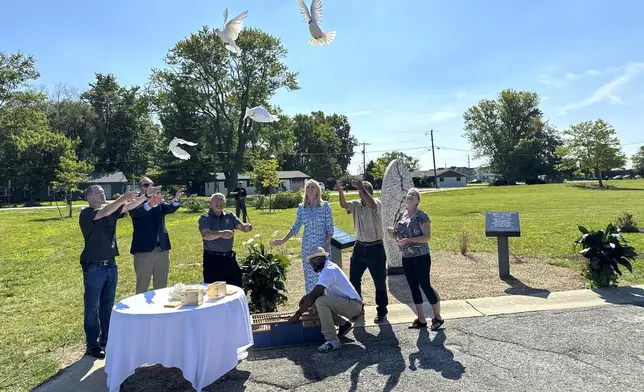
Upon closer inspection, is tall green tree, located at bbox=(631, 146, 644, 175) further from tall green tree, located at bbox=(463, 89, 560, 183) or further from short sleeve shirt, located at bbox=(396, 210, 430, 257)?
short sleeve shirt, located at bbox=(396, 210, 430, 257)

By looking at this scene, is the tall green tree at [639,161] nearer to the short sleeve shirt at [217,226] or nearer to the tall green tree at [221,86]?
the tall green tree at [221,86]

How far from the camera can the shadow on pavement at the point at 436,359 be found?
13.2 feet

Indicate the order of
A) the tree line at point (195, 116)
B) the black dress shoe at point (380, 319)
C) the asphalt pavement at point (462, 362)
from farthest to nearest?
1. the tree line at point (195, 116)
2. the black dress shoe at point (380, 319)
3. the asphalt pavement at point (462, 362)

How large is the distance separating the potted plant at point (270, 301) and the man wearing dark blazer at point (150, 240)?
1028 mm

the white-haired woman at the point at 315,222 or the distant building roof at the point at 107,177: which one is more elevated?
the distant building roof at the point at 107,177

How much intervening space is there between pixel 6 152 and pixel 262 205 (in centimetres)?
2957

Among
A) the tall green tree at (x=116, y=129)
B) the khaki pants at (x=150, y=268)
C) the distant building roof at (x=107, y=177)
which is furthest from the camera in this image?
the tall green tree at (x=116, y=129)

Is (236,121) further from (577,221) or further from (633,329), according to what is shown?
(633,329)

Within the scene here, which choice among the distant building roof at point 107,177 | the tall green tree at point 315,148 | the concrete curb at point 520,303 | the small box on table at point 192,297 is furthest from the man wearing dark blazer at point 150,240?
the tall green tree at point 315,148

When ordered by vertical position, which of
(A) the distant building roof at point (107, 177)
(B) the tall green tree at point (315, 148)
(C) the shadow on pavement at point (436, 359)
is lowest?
(C) the shadow on pavement at point (436, 359)

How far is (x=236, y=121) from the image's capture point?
4734cm

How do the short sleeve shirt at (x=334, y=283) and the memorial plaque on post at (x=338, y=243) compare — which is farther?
the memorial plaque on post at (x=338, y=243)

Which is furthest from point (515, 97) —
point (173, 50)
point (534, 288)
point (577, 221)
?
point (534, 288)

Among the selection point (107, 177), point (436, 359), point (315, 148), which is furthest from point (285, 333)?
point (315, 148)
